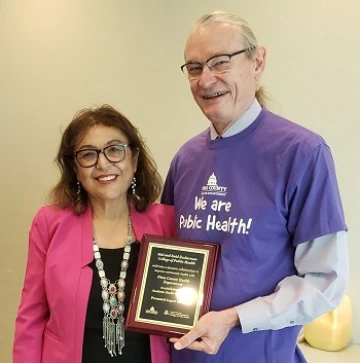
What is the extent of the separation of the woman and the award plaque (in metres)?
0.13

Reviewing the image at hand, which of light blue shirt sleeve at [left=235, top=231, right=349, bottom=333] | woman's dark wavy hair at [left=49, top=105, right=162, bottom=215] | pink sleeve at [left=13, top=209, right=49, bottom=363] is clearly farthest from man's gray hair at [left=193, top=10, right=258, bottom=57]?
pink sleeve at [left=13, top=209, right=49, bottom=363]

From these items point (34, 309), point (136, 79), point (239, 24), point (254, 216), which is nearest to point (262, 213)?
point (254, 216)

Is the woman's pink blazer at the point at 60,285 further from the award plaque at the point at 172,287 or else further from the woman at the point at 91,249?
the award plaque at the point at 172,287

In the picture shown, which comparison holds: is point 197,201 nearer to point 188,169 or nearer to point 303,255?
point 188,169

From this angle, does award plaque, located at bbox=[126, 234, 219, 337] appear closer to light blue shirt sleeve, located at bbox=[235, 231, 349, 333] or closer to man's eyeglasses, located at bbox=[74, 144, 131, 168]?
light blue shirt sleeve, located at bbox=[235, 231, 349, 333]

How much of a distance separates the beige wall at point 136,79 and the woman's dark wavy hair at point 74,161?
0.67 metres

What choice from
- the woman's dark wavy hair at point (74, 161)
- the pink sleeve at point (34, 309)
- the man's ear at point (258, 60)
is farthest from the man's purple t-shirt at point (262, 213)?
the pink sleeve at point (34, 309)

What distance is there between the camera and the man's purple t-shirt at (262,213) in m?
1.09

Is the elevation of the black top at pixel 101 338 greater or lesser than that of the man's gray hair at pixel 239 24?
lesser

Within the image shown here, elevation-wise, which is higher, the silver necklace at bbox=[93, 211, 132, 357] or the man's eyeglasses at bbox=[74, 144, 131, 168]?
the man's eyeglasses at bbox=[74, 144, 131, 168]

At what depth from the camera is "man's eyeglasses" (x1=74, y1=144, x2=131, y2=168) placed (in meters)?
1.36

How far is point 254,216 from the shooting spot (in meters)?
1.15

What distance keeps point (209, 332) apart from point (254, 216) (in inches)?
12.0

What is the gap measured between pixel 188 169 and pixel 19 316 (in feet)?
2.25
